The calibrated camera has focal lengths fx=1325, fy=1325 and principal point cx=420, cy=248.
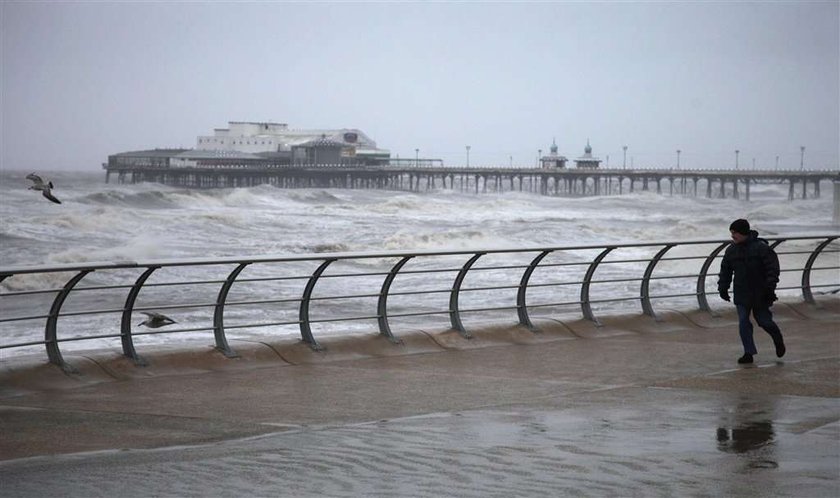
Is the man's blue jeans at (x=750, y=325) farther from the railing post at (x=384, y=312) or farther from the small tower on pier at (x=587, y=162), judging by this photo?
the small tower on pier at (x=587, y=162)

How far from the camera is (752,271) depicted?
10.3 metres

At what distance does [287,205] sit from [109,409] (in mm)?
93599

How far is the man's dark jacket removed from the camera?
33.6 ft

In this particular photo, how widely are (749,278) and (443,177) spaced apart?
150 metres

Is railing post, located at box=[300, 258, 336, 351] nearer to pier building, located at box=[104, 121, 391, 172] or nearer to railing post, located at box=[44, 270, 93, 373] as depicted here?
railing post, located at box=[44, 270, 93, 373]

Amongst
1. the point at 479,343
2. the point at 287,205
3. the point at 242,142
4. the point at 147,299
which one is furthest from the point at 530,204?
the point at 479,343

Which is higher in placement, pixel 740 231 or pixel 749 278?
pixel 740 231

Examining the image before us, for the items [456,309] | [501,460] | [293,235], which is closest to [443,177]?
[293,235]

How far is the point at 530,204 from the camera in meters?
122

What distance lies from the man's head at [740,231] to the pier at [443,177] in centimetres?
13594

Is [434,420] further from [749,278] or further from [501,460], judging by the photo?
[749,278]

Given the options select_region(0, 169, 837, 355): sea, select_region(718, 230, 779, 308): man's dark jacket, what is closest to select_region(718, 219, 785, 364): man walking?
select_region(718, 230, 779, 308): man's dark jacket

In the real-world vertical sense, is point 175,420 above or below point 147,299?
above

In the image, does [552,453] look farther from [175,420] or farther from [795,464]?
[175,420]
